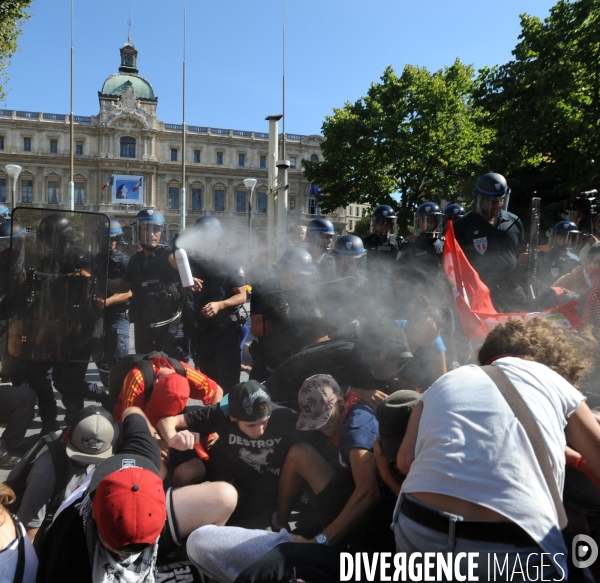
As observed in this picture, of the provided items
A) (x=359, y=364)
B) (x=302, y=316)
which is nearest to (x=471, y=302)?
(x=359, y=364)

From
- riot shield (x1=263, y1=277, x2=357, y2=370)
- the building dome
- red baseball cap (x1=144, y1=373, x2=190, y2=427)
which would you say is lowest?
red baseball cap (x1=144, y1=373, x2=190, y2=427)

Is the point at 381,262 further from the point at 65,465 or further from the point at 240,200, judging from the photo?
the point at 240,200

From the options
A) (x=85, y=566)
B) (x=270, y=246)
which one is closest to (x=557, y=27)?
(x=270, y=246)

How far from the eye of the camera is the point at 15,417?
4.17 m

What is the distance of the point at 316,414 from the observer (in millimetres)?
2926

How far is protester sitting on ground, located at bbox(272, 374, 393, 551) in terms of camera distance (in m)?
2.46

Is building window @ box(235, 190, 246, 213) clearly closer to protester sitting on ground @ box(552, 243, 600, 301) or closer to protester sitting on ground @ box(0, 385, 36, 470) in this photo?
protester sitting on ground @ box(0, 385, 36, 470)

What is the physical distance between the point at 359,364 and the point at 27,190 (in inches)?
2458

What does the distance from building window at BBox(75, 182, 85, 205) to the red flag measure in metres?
59.1

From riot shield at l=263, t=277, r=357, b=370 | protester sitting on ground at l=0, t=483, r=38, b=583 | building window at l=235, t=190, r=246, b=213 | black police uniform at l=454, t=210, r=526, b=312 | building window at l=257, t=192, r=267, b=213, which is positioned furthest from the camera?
building window at l=235, t=190, r=246, b=213

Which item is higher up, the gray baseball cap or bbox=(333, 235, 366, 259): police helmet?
bbox=(333, 235, 366, 259): police helmet

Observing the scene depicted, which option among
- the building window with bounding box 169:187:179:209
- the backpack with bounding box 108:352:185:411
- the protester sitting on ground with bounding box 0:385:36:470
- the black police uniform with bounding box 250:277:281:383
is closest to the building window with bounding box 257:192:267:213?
the building window with bounding box 169:187:179:209

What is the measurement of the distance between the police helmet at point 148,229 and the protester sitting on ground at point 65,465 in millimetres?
2249

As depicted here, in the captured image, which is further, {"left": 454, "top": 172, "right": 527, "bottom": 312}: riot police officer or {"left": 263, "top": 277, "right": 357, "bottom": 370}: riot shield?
{"left": 454, "top": 172, "right": 527, "bottom": 312}: riot police officer
